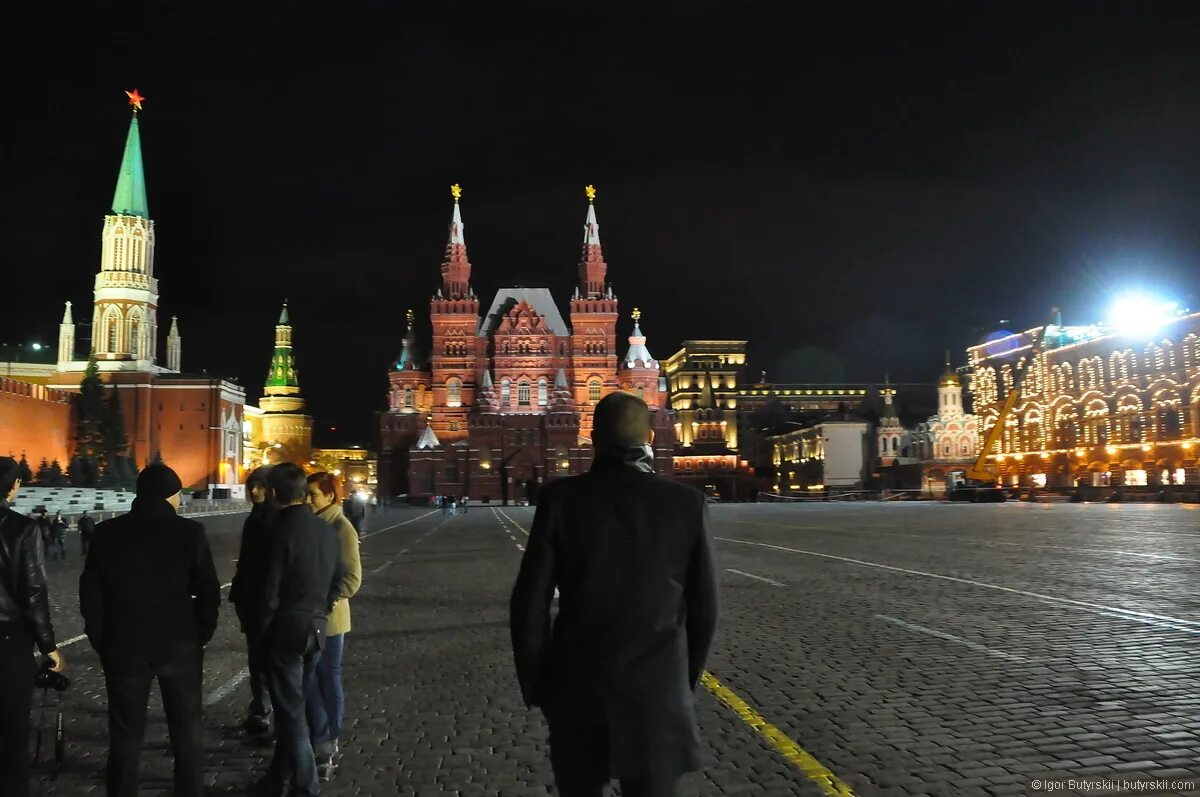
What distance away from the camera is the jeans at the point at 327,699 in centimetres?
586

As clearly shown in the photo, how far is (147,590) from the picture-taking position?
4.69 metres

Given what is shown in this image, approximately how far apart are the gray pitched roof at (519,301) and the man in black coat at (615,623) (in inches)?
3592

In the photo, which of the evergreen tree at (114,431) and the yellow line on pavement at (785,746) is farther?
the evergreen tree at (114,431)

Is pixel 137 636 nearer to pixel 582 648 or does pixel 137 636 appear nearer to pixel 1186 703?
pixel 582 648

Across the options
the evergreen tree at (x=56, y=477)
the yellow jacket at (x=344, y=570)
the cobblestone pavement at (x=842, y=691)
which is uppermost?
the evergreen tree at (x=56, y=477)

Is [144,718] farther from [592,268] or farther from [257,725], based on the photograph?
[592,268]

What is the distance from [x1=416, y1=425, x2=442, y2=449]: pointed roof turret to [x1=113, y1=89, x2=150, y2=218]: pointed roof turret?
32398 mm

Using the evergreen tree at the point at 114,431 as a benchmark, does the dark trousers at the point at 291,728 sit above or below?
below

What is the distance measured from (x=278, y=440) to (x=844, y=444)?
252 feet

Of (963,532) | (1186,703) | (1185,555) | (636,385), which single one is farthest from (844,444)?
(1186,703)

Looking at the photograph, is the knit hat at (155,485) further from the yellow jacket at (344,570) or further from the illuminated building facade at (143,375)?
the illuminated building facade at (143,375)

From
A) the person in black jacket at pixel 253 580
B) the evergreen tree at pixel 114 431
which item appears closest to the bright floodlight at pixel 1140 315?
the evergreen tree at pixel 114 431

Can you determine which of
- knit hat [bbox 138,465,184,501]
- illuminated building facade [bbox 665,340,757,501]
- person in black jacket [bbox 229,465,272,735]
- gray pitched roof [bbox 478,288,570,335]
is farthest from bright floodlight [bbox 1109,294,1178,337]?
knit hat [bbox 138,465,184,501]

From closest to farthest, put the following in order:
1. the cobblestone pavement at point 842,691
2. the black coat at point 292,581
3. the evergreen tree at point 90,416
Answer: the black coat at point 292,581
the cobblestone pavement at point 842,691
the evergreen tree at point 90,416
